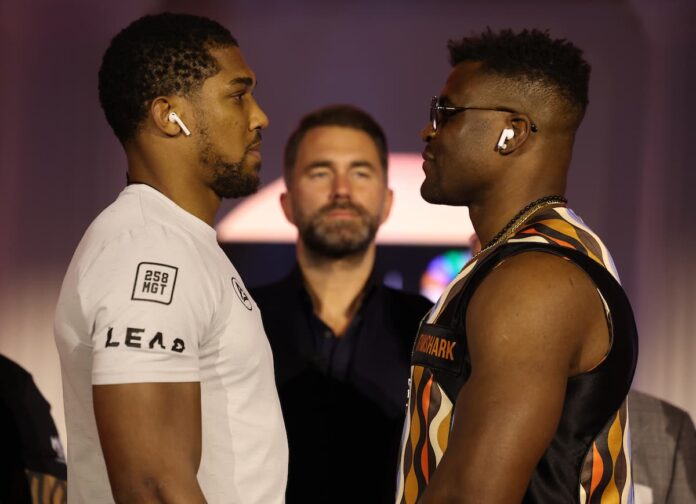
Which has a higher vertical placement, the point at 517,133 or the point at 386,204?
the point at 386,204

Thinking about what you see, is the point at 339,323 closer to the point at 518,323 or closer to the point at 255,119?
the point at 255,119

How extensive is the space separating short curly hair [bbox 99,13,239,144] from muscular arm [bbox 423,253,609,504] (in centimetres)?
83

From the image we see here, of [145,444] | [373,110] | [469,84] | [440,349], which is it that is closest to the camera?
[145,444]

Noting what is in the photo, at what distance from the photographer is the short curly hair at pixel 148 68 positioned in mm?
1950

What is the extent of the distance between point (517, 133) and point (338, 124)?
4.93 ft

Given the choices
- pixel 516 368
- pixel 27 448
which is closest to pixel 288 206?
pixel 27 448

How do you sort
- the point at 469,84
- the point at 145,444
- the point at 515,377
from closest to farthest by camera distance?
1. the point at 515,377
2. the point at 145,444
3. the point at 469,84

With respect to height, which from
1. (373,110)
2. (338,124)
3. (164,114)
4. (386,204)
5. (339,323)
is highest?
(373,110)

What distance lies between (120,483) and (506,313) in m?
0.73

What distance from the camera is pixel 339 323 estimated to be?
3244 millimetres

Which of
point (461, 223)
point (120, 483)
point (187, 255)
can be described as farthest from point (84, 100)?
point (120, 483)

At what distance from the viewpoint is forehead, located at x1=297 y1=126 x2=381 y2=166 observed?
130 inches

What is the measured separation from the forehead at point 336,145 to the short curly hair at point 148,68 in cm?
130

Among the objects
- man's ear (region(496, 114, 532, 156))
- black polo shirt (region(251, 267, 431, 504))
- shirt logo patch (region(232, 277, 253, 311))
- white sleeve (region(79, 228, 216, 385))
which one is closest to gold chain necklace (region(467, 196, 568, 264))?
man's ear (region(496, 114, 532, 156))
